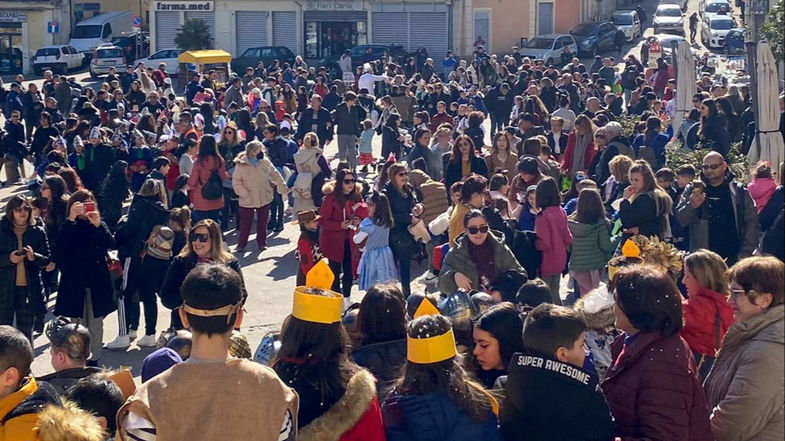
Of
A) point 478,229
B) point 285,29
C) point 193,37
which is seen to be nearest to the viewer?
point 478,229


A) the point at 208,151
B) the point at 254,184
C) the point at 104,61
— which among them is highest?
the point at 104,61

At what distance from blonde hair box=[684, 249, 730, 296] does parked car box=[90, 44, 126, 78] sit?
1512 inches

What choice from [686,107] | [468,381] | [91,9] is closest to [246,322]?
[468,381]

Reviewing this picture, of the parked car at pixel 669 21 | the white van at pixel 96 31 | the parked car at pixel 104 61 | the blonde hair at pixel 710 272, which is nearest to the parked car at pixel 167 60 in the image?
the parked car at pixel 104 61

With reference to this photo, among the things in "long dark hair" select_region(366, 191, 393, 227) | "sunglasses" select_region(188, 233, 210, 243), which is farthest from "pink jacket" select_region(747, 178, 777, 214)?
"sunglasses" select_region(188, 233, 210, 243)

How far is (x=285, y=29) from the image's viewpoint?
156 feet

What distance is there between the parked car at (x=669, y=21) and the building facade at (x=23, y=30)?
25.7 metres

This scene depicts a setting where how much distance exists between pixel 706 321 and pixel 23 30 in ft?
156

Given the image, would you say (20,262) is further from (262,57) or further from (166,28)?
(166,28)

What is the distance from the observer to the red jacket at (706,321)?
637 centimetres

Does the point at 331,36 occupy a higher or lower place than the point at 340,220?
higher

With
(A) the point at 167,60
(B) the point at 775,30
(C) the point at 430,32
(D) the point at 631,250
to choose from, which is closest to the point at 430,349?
(D) the point at 631,250

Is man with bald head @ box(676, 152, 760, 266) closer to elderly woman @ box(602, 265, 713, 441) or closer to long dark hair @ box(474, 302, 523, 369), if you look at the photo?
long dark hair @ box(474, 302, 523, 369)

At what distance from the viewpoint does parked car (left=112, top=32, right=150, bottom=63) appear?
4781 centimetres
